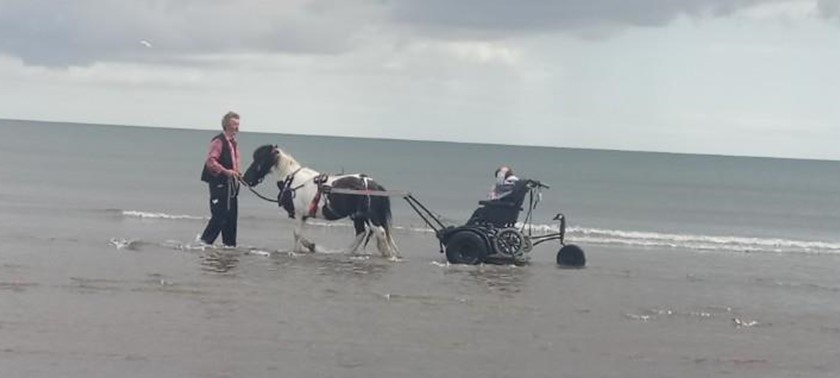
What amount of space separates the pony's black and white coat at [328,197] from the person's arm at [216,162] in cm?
33

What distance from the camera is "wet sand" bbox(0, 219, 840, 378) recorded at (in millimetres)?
8688

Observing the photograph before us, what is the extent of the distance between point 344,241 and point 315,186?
14.9 ft

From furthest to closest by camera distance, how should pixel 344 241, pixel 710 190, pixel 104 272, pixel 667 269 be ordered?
pixel 710 190 < pixel 344 241 < pixel 667 269 < pixel 104 272

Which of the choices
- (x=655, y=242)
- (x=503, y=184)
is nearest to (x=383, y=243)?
(x=503, y=184)

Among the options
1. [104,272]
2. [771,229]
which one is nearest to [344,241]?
[104,272]

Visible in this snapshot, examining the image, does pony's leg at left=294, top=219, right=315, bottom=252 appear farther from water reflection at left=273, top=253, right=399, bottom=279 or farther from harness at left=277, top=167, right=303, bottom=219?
harness at left=277, top=167, right=303, bottom=219

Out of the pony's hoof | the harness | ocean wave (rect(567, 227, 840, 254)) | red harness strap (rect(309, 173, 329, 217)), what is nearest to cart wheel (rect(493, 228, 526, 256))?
red harness strap (rect(309, 173, 329, 217))

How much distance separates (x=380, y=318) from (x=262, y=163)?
212 inches

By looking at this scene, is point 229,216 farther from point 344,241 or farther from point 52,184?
point 52,184

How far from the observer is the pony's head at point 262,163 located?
1538 centimetres

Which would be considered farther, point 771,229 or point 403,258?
point 771,229

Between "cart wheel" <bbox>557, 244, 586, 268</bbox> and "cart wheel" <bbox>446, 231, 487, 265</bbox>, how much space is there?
168cm

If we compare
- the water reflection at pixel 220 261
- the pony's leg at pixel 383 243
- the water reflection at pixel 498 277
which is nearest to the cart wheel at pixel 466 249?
the water reflection at pixel 498 277

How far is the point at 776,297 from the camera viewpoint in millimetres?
14016
